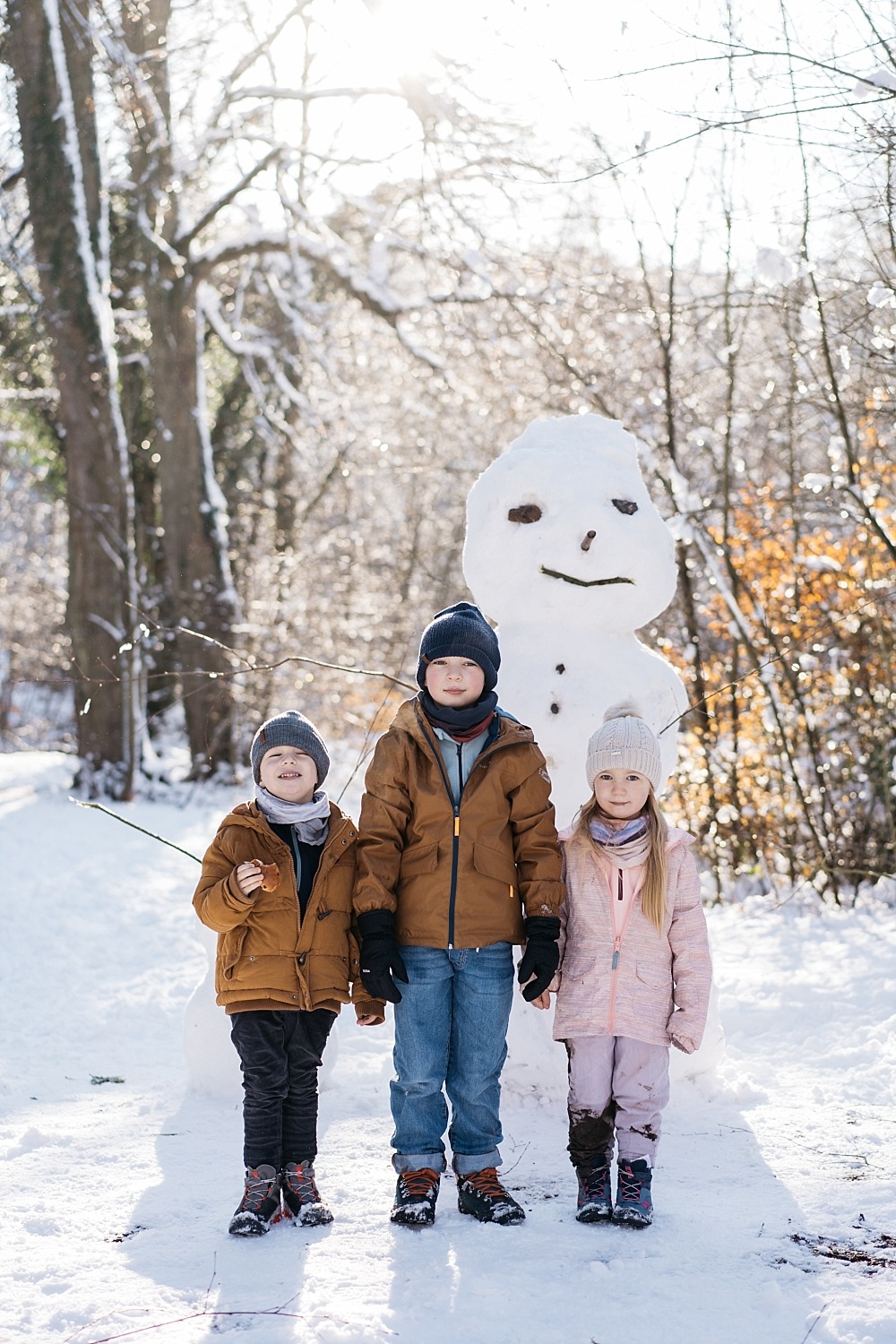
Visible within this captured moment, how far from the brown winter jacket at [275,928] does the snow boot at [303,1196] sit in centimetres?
38

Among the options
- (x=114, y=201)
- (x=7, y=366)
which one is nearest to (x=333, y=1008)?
(x=7, y=366)

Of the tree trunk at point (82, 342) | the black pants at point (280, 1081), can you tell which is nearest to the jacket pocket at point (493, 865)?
the black pants at point (280, 1081)

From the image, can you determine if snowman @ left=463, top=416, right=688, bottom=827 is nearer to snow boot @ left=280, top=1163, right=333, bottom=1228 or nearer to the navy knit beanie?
the navy knit beanie

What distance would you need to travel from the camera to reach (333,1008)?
2.73 metres

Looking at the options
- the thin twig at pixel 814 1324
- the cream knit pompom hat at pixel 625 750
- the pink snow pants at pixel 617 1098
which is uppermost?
the cream knit pompom hat at pixel 625 750

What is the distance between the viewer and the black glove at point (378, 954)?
8.66ft

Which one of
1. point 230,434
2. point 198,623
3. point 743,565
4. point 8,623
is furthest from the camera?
Result: point 8,623

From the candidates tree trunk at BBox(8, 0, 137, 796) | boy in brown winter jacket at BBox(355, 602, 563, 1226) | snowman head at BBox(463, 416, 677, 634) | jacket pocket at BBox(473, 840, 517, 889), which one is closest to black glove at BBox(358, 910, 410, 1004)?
boy in brown winter jacket at BBox(355, 602, 563, 1226)

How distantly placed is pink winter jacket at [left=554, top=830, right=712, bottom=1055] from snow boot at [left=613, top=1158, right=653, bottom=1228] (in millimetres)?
287

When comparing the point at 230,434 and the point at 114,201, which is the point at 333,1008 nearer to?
the point at 114,201

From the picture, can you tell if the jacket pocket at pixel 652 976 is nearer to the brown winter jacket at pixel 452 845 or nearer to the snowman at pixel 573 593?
the brown winter jacket at pixel 452 845

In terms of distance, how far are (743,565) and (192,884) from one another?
13.1 feet

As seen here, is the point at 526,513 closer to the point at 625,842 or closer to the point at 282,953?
the point at 625,842

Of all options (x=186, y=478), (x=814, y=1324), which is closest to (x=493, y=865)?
(x=814, y=1324)
